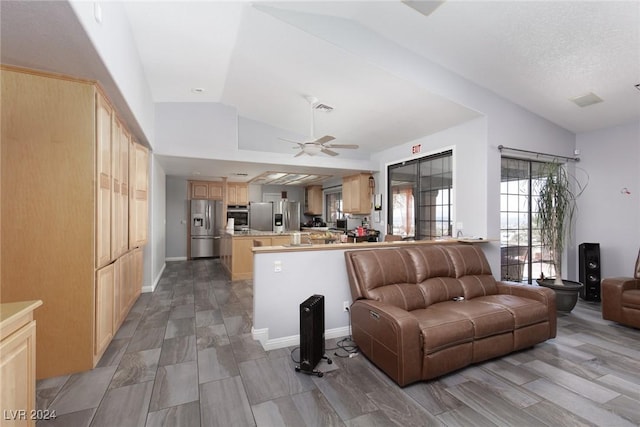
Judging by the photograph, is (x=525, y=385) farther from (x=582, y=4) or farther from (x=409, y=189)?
(x=409, y=189)

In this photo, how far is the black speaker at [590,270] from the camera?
14.7ft

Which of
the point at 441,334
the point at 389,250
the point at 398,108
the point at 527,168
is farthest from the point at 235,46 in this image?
the point at 527,168

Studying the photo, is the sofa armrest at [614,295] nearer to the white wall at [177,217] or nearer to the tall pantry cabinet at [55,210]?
the tall pantry cabinet at [55,210]

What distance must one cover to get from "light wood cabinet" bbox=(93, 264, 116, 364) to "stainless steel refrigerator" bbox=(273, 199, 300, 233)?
5.34 meters

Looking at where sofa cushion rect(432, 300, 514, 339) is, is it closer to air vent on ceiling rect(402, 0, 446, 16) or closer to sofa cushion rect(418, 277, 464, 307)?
sofa cushion rect(418, 277, 464, 307)

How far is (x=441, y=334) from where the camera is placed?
2.27 m

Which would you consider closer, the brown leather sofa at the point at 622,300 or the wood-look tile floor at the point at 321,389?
the wood-look tile floor at the point at 321,389

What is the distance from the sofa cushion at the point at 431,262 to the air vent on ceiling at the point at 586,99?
118 inches

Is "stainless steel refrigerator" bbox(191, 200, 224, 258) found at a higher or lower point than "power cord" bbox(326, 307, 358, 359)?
higher

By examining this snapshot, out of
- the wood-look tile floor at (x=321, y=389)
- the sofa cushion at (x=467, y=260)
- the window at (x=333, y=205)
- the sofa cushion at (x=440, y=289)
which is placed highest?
the window at (x=333, y=205)

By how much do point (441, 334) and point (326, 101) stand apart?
3.54 m

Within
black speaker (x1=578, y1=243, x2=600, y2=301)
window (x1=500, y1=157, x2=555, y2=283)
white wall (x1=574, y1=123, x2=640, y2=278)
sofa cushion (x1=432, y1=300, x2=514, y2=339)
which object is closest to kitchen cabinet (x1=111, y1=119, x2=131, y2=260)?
sofa cushion (x1=432, y1=300, x2=514, y2=339)

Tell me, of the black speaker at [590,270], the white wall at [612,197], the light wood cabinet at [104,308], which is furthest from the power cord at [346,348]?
the white wall at [612,197]

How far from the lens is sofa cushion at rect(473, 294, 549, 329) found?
2.71 meters
